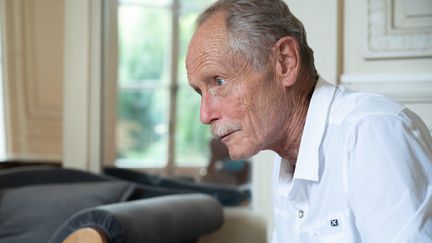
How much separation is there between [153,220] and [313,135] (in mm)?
869

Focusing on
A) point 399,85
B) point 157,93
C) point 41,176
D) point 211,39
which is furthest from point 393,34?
point 157,93

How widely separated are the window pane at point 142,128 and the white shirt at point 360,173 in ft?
7.15

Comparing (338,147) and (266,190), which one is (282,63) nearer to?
(338,147)

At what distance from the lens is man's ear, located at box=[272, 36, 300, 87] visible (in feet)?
4.10

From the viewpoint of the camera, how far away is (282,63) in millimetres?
1260

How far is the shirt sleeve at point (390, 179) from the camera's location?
977 millimetres

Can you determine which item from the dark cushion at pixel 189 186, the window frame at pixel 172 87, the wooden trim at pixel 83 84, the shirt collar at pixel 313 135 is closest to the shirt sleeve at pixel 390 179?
the shirt collar at pixel 313 135

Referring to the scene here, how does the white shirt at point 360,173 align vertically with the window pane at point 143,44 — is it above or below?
below

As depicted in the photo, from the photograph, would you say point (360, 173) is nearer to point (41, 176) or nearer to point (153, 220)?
point (153, 220)

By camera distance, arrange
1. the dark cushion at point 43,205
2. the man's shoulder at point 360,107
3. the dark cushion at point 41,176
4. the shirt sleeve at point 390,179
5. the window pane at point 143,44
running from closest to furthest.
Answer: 1. the shirt sleeve at point 390,179
2. the man's shoulder at point 360,107
3. the dark cushion at point 43,205
4. the dark cushion at point 41,176
5. the window pane at point 143,44

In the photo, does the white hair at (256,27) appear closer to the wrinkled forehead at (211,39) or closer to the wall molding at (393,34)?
the wrinkled forehead at (211,39)

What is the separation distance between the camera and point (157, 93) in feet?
12.7

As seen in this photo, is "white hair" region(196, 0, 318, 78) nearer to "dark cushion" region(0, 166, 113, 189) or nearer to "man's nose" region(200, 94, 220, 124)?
"man's nose" region(200, 94, 220, 124)

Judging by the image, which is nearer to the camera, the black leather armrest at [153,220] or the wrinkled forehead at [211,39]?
the wrinkled forehead at [211,39]
